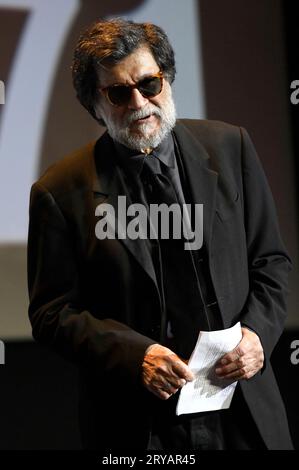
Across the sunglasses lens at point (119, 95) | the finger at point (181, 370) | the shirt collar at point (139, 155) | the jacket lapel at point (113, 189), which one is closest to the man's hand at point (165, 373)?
the finger at point (181, 370)

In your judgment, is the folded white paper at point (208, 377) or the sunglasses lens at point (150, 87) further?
the sunglasses lens at point (150, 87)

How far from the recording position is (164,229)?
5.67 feet

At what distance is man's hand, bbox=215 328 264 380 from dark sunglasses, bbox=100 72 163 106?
1.73ft

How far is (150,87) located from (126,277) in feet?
1.30

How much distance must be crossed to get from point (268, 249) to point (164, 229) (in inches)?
9.2

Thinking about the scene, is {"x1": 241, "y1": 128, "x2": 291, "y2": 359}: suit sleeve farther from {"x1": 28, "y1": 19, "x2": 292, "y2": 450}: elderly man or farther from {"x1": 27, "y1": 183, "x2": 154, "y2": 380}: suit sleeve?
{"x1": 27, "y1": 183, "x2": 154, "y2": 380}: suit sleeve

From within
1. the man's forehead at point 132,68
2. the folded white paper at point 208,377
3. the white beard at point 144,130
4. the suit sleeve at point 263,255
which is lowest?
the folded white paper at point 208,377

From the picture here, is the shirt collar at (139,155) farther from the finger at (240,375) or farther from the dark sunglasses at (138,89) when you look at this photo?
the finger at (240,375)

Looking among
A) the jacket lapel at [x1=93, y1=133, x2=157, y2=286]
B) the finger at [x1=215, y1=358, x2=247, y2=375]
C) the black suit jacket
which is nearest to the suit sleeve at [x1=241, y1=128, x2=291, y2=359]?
the black suit jacket

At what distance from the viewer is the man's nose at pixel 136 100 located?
5.62 ft

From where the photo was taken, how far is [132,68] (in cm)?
172

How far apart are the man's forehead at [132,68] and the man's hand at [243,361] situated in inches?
22.2

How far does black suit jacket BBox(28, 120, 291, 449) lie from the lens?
5.53 ft
